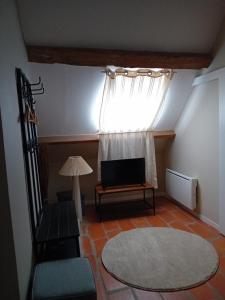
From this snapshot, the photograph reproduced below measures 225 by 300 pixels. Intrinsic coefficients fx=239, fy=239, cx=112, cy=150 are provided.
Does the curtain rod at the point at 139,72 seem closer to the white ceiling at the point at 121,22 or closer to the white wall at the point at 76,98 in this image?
the white wall at the point at 76,98


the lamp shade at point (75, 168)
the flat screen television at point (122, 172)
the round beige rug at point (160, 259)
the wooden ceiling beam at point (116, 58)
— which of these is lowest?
the round beige rug at point (160, 259)

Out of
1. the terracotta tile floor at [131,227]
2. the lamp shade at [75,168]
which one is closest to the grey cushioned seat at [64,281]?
the terracotta tile floor at [131,227]

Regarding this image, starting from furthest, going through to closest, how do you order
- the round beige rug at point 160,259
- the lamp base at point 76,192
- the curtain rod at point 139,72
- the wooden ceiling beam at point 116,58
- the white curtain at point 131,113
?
1. the lamp base at point 76,192
2. the white curtain at point 131,113
3. the curtain rod at point 139,72
4. the wooden ceiling beam at point 116,58
5. the round beige rug at point 160,259

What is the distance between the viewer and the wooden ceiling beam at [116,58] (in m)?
2.59

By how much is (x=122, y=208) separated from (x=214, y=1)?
327 centimetres

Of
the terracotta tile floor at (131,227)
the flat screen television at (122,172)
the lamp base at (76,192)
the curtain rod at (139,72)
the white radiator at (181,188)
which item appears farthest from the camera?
the flat screen television at (122,172)

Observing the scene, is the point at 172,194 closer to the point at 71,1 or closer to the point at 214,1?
the point at 214,1

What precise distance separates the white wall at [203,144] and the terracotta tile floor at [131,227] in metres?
0.35

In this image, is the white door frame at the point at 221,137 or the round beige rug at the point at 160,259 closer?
the round beige rug at the point at 160,259

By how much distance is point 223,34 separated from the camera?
9.40 ft

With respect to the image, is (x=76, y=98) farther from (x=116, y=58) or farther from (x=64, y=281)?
(x=64, y=281)

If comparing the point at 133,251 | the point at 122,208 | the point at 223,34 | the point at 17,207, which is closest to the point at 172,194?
the point at 122,208

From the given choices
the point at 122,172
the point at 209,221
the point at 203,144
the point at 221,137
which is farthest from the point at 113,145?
the point at 209,221

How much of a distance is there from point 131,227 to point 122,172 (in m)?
0.93
